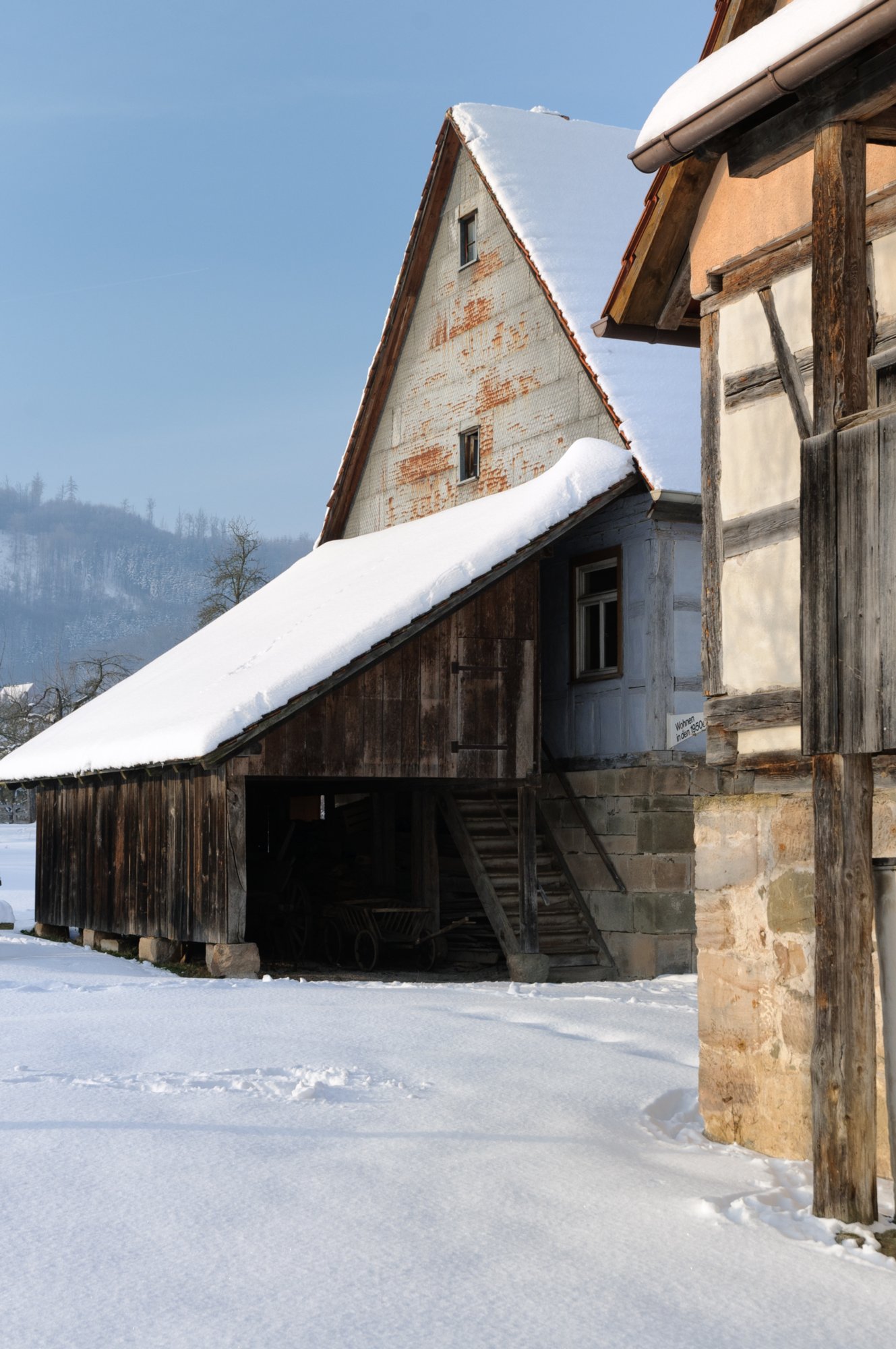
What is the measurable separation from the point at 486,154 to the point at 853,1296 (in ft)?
55.3

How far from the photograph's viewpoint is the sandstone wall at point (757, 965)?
21.9ft

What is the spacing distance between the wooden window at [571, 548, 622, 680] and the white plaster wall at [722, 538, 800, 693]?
29.9 ft

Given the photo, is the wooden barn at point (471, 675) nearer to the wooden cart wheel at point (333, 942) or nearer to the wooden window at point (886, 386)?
the wooden cart wheel at point (333, 942)

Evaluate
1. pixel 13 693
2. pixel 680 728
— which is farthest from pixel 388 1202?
pixel 13 693

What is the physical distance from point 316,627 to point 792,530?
9917 millimetres

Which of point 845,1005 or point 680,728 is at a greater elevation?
point 680,728

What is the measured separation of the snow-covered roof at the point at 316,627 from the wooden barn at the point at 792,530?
656cm

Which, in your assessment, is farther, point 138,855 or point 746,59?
point 138,855

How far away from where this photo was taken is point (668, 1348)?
4.23 m

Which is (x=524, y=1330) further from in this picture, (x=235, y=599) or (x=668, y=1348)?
(x=235, y=599)

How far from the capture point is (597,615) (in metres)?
17.2

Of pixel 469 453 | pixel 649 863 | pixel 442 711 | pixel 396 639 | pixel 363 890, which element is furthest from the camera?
pixel 363 890

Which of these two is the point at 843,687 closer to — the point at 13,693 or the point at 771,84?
the point at 771,84

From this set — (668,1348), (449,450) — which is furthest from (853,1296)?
(449,450)
